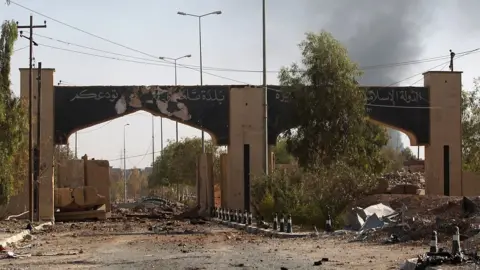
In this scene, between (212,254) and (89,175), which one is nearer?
(212,254)

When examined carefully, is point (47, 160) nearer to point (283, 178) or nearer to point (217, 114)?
point (217, 114)

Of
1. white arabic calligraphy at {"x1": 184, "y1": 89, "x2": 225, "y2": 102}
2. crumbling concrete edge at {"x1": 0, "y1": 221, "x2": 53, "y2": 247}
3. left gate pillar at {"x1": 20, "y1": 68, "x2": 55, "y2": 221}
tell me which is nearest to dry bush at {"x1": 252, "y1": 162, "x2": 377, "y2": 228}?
white arabic calligraphy at {"x1": 184, "y1": 89, "x2": 225, "y2": 102}

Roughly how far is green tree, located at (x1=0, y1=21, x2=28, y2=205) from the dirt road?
11.5 meters

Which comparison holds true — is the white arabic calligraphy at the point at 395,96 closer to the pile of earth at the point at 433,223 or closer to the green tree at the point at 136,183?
the pile of earth at the point at 433,223

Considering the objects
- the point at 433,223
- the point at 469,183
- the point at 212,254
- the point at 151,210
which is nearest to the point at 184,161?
the point at 151,210

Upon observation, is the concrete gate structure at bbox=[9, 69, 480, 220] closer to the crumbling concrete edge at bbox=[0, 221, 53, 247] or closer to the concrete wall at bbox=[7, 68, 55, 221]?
the concrete wall at bbox=[7, 68, 55, 221]

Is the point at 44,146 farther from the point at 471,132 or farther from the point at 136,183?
the point at 136,183

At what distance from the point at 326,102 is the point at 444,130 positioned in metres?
6.92

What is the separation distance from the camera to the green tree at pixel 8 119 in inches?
1378

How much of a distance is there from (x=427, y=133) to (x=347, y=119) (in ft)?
15.9

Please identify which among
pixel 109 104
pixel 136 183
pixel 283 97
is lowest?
pixel 136 183

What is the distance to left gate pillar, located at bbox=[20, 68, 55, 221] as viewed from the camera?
39.7m

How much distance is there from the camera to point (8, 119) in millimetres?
35781

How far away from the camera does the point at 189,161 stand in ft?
241
